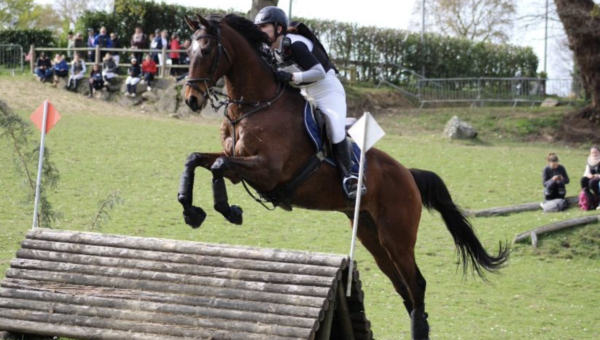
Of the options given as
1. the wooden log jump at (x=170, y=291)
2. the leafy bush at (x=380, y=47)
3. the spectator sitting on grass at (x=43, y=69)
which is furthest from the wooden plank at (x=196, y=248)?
the leafy bush at (x=380, y=47)

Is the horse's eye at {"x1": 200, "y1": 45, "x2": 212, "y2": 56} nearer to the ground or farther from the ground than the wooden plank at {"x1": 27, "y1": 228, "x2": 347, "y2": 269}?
farther from the ground

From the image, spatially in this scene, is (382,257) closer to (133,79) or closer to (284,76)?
(284,76)

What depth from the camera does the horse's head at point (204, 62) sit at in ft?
22.5

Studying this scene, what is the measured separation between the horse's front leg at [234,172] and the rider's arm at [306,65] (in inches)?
33.9

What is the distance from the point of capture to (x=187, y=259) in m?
7.09

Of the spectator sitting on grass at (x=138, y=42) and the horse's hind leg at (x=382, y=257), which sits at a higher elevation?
the spectator sitting on grass at (x=138, y=42)

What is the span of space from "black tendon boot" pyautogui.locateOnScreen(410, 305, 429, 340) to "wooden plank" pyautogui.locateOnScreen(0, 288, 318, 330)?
6.04ft

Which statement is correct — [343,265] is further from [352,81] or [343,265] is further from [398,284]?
[352,81]

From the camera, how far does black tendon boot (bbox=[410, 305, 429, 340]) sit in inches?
319

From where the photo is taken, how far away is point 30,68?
91.9 ft

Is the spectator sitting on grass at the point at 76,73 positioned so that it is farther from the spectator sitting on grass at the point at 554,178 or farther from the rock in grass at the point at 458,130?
the spectator sitting on grass at the point at 554,178

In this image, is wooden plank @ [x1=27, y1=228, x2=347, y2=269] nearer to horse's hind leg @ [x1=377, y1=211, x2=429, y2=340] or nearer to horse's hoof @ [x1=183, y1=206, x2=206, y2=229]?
horse's hoof @ [x1=183, y1=206, x2=206, y2=229]

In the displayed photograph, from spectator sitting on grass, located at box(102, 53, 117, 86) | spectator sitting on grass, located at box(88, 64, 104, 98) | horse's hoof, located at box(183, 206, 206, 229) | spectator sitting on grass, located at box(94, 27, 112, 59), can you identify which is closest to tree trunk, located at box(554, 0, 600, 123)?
spectator sitting on grass, located at box(102, 53, 117, 86)

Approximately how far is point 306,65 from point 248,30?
0.56 m
